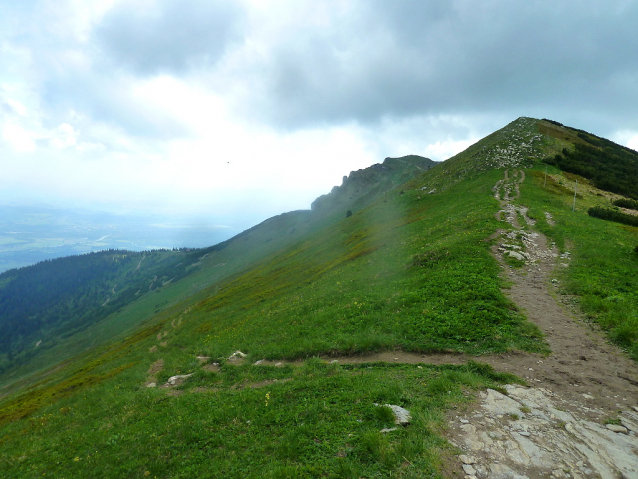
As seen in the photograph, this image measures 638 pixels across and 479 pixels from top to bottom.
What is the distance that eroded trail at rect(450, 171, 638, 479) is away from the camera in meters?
7.24

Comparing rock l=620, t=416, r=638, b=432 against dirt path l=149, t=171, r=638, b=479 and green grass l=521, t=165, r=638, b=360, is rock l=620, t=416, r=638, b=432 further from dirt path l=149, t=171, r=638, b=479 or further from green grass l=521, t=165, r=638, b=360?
green grass l=521, t=165, r=638, b=360

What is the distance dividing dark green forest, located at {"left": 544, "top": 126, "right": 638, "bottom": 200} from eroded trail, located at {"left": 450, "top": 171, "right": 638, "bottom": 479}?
2225 inches

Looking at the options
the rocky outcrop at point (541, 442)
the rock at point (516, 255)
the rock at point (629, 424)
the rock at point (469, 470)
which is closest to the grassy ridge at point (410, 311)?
the rock at point (516, 255)

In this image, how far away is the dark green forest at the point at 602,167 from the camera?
53.3 metres

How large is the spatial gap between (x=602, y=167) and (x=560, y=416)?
7873 cm

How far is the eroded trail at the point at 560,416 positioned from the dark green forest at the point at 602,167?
2225 inches

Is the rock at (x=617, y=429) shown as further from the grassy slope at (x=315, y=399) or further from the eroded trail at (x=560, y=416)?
the grassy slope at (x=315, y=399)

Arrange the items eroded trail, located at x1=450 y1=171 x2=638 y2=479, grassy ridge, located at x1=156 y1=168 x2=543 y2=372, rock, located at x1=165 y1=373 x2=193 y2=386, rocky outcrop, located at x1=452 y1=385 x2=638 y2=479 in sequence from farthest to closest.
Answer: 1. rock, located at x1=165 y1=373 x2=193 y2=386
2. grassy ridge, located at x1=156 y1=168 x2=543 y2=372
3. eroded trail, located at x1=450 y1=171 x2=638 y2=479
4. rocky outcrop, located at x1=452 y1=385 x2=638 y2=479

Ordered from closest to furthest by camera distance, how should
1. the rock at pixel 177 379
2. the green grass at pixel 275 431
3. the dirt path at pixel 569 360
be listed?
1. the green grass at pixel 275 431
2. the dirt path at pixel 569 360
3. the rock at pixel 177 379

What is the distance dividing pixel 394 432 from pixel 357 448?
1.29m

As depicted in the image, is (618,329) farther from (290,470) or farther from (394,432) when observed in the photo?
(290,470)

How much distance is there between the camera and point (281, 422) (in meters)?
11.3

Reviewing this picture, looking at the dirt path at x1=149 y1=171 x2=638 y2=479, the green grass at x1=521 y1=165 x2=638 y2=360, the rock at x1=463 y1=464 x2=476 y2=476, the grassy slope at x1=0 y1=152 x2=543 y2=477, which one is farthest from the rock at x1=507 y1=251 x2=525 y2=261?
the rock at x1=463 y1=464 x2=476 y2=476

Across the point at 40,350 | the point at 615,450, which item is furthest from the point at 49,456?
the point at 40,350
